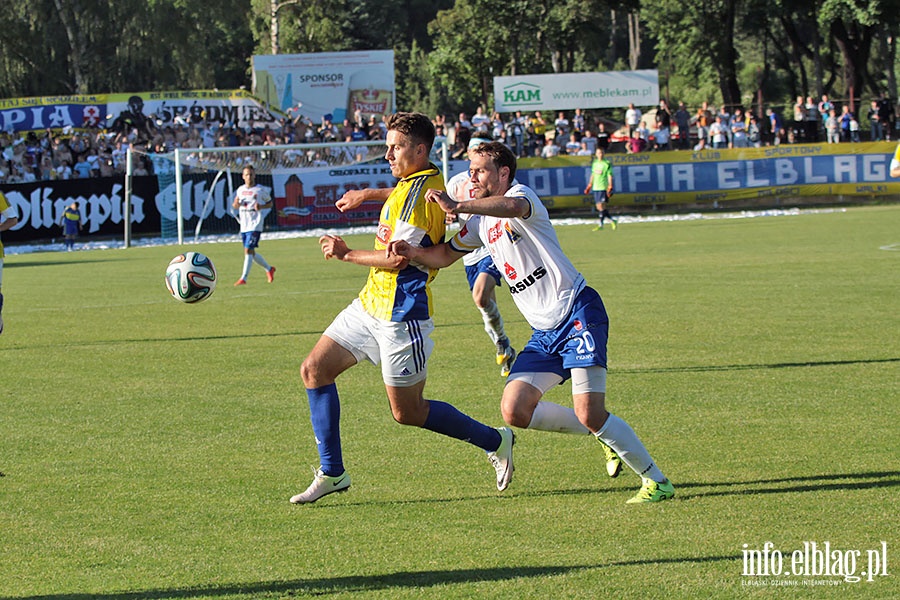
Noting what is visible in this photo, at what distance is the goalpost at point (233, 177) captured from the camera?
3250 cm

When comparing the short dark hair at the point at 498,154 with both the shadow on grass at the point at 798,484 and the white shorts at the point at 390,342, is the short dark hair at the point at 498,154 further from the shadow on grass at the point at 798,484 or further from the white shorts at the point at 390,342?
the shadow on grass at the point at 798,484

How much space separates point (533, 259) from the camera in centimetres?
599

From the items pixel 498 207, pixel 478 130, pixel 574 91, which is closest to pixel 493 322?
pixel 498 207

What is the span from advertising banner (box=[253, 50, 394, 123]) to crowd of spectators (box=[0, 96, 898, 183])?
141 inches

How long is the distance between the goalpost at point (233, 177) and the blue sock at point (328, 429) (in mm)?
26301

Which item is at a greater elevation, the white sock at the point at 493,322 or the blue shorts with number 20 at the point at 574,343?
the blue shorts with number 20 at the point at 574,343

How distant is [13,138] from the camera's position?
120 feet

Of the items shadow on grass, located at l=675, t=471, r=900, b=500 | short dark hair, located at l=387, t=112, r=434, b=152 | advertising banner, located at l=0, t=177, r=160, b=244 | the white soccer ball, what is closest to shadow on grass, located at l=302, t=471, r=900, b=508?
shadow on grass, located at l=675, t=471, r=900, b=500

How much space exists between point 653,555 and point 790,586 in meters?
0.65

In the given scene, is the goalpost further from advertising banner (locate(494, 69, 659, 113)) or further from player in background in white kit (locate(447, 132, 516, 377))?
player in background in white kit (locate(447, 132, 516, 377))

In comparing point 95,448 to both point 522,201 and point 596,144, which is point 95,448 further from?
point 596,144

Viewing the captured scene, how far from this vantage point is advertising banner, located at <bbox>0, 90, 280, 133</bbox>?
1471 inches

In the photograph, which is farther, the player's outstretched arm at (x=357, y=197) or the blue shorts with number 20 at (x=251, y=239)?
the blue shorts with number 20 at (x=251, y=239)

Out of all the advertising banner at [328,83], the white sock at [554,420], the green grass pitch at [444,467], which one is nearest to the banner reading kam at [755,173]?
the advertising banner at [328,83]
